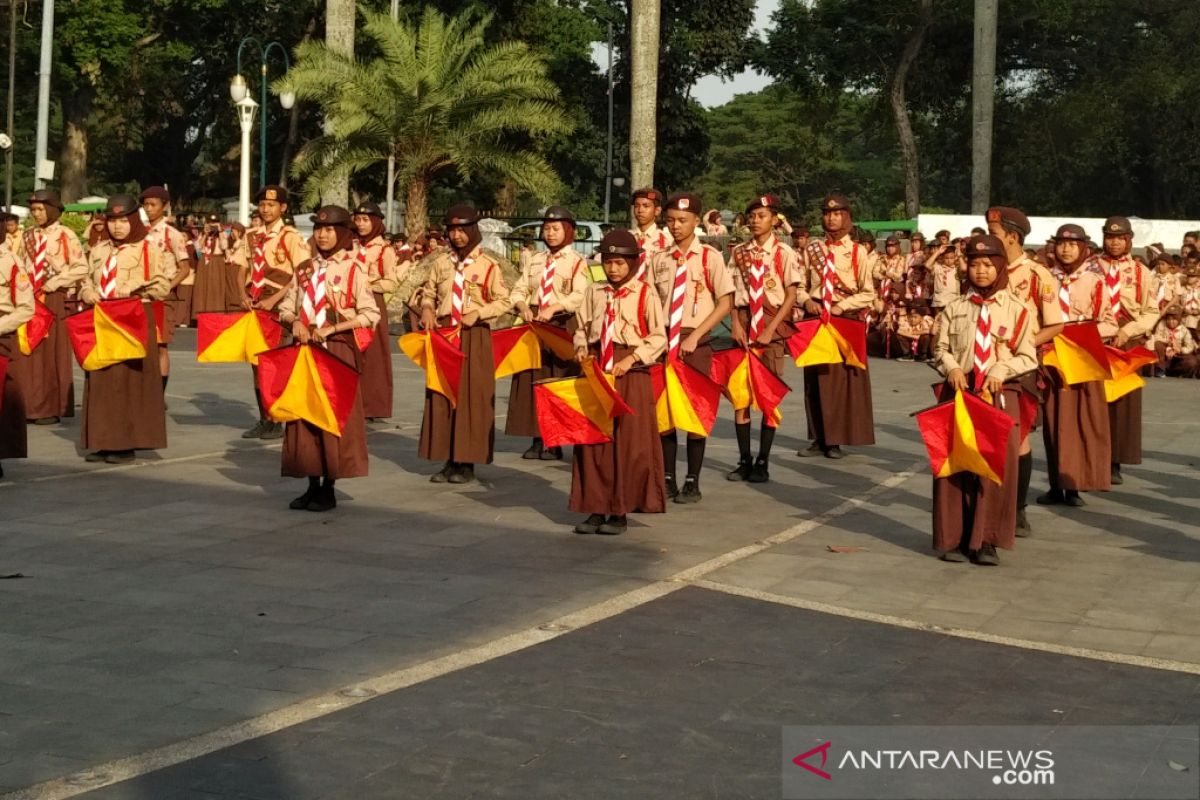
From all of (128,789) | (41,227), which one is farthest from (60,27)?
(128,789)

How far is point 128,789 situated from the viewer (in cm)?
576

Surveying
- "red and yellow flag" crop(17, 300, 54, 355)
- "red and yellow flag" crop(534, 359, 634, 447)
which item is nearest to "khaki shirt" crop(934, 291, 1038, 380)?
"red and yellow flag" crop(534, 359, 634, 447)

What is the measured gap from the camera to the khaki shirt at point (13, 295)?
11891 millimetres

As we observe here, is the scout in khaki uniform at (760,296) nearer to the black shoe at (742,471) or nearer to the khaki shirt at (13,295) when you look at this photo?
the black shoe at (742,471)

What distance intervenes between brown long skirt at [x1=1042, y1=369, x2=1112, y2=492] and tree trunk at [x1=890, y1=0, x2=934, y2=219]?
113ft

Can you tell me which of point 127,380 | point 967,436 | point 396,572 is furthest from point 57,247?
point 967,436

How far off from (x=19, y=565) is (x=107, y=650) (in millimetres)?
2094

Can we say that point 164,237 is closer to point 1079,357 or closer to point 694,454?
point 694,454

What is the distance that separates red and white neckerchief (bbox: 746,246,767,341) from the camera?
13.2 metres

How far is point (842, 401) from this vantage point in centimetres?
1435

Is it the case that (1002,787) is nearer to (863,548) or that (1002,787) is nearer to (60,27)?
(863,548)

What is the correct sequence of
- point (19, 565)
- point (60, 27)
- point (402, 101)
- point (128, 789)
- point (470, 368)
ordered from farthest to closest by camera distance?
point (60, 27) → point (402, 101) → point (470, 368) → point (19, 565) → point (128, 789)

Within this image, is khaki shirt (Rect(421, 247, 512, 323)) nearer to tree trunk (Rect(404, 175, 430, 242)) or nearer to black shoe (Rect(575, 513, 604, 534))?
black shoe (Rect(575, 513, 604, 534))

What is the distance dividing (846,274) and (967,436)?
423 cm
